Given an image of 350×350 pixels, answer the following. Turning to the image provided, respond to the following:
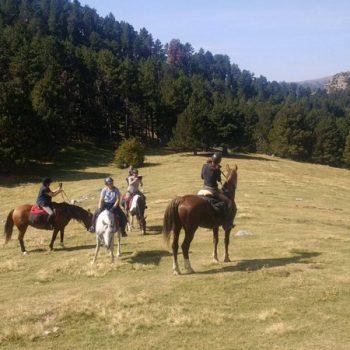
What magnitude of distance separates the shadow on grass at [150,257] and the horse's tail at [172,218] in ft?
7.74

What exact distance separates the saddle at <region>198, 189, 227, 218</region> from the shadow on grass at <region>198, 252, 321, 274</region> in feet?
6.34

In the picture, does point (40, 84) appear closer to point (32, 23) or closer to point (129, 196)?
point (129, 196)

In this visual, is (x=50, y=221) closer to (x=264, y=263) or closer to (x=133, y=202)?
(x=133, y=202)

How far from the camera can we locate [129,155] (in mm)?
64188

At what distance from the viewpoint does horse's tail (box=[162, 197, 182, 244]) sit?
1524 cm

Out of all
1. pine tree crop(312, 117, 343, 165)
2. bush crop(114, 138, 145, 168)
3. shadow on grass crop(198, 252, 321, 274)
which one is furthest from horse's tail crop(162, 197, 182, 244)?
pine tree crop(312, 117, 343, 165)

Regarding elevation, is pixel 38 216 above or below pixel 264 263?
above

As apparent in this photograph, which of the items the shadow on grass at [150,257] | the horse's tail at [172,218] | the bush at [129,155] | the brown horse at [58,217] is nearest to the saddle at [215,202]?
the horse's tail at [172,218]

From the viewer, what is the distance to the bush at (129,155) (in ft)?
210

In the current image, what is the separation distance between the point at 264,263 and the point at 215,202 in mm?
2994

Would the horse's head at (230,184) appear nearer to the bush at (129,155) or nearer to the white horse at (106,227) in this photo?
the white horse at (106,227)

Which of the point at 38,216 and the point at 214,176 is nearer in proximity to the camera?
the point at 214,176

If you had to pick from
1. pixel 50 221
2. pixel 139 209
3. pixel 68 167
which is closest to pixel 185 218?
pixel 50 221

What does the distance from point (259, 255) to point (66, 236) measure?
35.8ft
